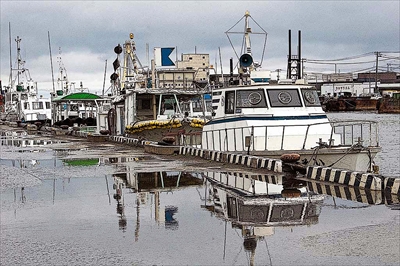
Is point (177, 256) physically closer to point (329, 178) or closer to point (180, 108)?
point (329, 178)

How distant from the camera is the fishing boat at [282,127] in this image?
731 inches

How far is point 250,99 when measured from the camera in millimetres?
21453

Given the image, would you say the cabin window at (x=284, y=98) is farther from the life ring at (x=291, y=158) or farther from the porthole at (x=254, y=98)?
the life ring at (x=291, y=158)

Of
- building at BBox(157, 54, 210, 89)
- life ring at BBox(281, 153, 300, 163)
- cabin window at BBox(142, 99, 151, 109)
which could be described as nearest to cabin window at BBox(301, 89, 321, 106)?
life ring at BBox(281, 153, 300, 163)

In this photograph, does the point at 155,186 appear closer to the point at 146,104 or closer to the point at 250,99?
the point at 250,99

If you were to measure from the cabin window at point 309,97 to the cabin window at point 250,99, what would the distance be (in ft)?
4.53

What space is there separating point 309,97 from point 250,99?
1960 mm

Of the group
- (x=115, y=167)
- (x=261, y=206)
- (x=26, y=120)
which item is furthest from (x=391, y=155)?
(x=26, y=120)

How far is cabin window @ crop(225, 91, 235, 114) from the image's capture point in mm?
21750

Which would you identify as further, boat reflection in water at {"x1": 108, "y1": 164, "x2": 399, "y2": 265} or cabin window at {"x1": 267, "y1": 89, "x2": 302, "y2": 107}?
cabin window at {"x1": 267, "y1": 89, "x2": 302, "y2": 107}

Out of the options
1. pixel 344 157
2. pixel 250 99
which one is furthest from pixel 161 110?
pixel 344 157

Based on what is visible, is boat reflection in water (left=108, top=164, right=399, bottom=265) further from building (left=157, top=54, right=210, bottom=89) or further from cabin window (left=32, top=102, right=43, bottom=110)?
cabin window (left=32, top=102, right=43, bottom=110)

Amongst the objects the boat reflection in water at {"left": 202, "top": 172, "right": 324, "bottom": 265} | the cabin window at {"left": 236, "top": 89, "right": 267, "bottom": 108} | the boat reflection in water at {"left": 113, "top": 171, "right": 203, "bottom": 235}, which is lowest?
the boat reflection in water at {"left": 113, "top": 171, "right": 203, "bottom": 235}

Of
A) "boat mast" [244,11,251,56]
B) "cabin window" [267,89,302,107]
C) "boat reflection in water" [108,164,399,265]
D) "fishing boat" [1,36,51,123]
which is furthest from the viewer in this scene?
"fishing boat" [1,36,51,123]
